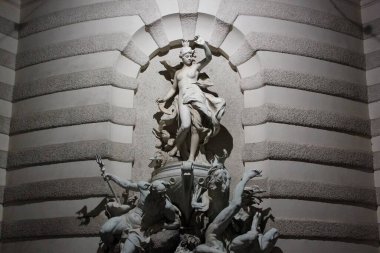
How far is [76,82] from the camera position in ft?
25.1

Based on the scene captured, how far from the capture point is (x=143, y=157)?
24.2 ft

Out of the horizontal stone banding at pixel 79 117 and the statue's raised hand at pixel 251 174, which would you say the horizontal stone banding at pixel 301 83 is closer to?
the statue's raised hand at pixel 251 174

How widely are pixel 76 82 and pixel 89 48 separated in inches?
21.5

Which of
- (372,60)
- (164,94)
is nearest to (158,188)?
(164,94)

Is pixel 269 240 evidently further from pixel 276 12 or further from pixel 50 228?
pixel 276 12

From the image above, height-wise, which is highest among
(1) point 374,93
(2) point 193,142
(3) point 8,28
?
(3) point 8,28

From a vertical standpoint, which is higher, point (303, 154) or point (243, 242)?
point (303, 154)

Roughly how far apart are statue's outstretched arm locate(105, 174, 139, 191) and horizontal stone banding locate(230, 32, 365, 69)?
238cm

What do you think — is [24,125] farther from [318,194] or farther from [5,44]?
[318,194]

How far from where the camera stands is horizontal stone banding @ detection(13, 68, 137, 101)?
24.6 ft

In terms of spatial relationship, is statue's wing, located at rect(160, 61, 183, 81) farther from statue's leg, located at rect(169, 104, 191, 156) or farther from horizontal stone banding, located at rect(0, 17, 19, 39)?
horizontal stone banding, located at rect(0, 17, 19, 39)

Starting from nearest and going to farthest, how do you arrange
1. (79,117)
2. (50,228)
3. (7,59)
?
(50,228)
(79,117)
(7,59)

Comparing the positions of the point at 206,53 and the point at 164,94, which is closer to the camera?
the point at 206,53

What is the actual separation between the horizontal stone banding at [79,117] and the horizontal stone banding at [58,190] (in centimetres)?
83
